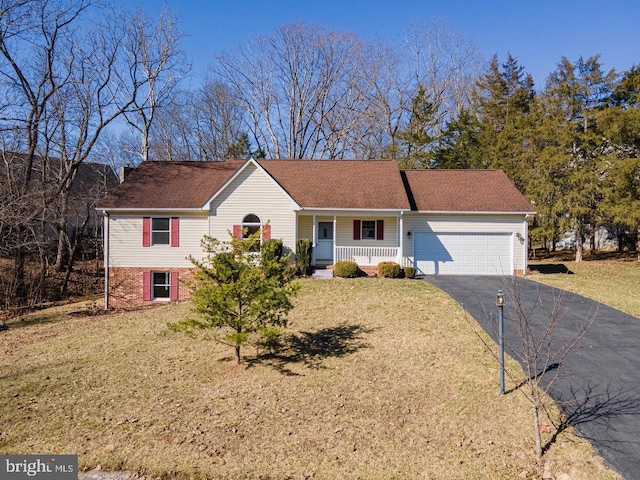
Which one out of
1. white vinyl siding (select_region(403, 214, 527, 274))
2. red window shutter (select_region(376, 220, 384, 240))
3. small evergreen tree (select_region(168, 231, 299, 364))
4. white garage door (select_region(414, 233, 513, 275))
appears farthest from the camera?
red window shutter (select_region(376, 220, 384, 240))

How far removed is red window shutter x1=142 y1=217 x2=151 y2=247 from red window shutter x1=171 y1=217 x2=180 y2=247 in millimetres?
1022

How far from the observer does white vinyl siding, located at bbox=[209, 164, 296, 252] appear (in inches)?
685

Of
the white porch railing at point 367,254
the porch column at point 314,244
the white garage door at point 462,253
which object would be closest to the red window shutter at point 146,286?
the porch column at point 314,244

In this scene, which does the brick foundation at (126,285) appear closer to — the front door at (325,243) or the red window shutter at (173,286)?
the red window shutter at (173,286)

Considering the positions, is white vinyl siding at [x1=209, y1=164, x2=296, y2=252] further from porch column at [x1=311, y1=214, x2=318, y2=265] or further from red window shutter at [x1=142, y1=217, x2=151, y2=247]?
red window shutter at [x1=142, y1=217, x2=151, y2=247]

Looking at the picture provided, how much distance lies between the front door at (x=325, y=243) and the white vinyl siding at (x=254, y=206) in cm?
169

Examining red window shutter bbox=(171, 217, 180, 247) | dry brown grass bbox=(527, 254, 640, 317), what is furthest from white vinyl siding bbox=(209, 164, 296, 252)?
dry brown grass bbox=(527, 254, 640, 317)

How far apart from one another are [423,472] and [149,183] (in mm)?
17960

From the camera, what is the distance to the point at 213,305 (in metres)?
7.73

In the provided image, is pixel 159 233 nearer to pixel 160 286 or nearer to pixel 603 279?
pixel 160 286

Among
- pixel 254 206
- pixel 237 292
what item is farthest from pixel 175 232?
pixel 237 292

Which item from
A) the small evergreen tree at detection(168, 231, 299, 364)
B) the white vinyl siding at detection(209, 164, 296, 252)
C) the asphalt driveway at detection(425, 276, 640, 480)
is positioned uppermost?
the white vinyl siding at detection(209, 164, 296, 252)

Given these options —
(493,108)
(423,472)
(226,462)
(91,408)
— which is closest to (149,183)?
(91,408)

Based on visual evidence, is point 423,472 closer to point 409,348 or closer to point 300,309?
point 409,348
